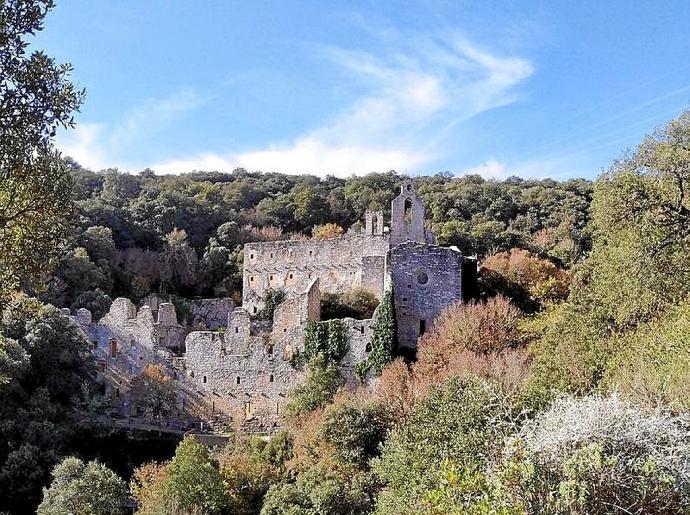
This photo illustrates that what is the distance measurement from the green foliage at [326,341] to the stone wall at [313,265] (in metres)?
3.54

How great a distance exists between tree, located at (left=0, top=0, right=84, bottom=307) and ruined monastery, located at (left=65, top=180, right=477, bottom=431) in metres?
19.7

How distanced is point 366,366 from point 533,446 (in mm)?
16676

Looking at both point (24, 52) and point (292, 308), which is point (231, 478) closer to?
point (292, 308)

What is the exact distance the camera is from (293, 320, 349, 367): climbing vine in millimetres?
26922

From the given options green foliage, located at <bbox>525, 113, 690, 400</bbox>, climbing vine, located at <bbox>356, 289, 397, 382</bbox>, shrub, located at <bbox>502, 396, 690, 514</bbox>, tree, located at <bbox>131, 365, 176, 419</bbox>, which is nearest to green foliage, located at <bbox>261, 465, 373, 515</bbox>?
green foliage, located at <bbox>525, 113, 690, 400</bbox>

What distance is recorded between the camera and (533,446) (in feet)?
32.2

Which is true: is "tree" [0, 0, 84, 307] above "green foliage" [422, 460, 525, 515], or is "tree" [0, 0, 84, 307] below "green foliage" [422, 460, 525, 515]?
above

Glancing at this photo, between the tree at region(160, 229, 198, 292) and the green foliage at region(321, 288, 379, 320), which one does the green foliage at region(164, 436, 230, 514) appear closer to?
the green foliage at region(321, 288, 379, 320)

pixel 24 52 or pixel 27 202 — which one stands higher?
pixel 24 52

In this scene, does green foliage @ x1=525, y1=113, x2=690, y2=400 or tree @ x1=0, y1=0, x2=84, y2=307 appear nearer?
tree @ x1=0, y1=0, x2=84, y2=307

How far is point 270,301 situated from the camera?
3394 cm

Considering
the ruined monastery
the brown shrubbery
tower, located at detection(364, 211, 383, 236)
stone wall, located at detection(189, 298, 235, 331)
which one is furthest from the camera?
stone wall, located at detection(189, 298, 235, 331)

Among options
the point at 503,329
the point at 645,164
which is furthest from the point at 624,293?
the point at 503,329

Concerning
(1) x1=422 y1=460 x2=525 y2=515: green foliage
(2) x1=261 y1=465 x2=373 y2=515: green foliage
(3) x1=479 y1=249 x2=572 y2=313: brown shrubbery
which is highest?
(3) x1=479 y1=249 x2=572 y2=313: brown shrubbery
